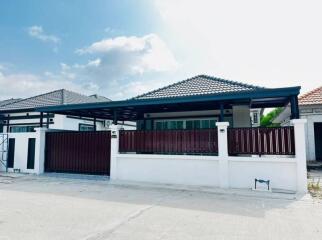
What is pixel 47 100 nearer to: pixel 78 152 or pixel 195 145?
pixel 78 152

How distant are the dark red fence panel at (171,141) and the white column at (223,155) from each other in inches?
12.7

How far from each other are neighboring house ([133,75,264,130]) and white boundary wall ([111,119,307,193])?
→ 285cm

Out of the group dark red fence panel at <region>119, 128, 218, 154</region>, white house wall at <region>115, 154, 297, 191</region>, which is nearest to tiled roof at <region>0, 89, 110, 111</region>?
dark red fence panel at <region>119, 128, 218, 154</region>

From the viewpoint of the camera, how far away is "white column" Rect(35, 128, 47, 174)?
37.6ft

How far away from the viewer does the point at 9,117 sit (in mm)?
16828

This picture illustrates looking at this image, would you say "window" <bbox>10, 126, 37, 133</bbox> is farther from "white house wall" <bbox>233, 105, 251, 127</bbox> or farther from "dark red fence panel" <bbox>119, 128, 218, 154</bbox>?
"white house wall" <bbox>233, 105, 251, 127</bbox>

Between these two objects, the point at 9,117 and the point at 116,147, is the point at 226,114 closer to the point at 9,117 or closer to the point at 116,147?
the point at 116,147

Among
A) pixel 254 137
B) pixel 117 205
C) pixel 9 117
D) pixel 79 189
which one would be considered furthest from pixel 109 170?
pixel 9 117

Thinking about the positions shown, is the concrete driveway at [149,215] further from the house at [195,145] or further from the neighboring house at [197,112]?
the neighboring house at [197,112]

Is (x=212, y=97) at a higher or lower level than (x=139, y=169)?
higher

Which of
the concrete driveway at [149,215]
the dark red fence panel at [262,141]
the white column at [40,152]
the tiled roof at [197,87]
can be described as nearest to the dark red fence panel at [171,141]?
the dark red fence panel at [262,141]

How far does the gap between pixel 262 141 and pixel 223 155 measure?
1.38m

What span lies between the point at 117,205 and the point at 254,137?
505 cm

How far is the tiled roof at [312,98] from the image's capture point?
47.0 feet
